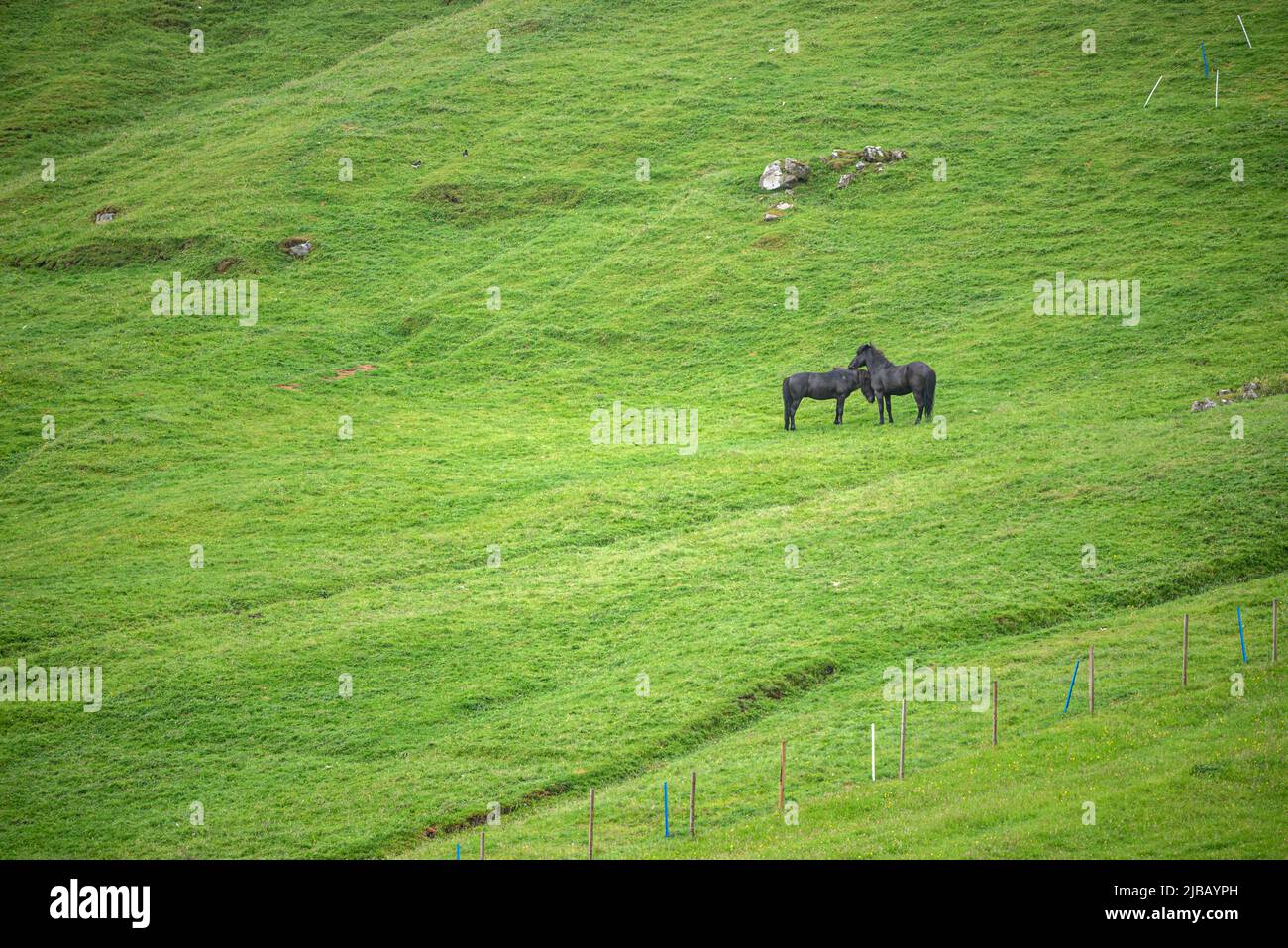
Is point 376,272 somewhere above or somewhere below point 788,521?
above

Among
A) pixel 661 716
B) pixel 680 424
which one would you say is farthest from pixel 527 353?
pixel 661 716

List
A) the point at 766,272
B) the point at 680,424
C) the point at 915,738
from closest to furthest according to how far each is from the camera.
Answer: the point at 915,738
the point at 680,424
the point at 766,272

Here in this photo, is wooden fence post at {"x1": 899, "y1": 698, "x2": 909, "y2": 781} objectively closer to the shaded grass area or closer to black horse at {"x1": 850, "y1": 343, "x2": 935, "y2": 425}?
the shaded grass area

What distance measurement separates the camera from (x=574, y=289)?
62.5 meters

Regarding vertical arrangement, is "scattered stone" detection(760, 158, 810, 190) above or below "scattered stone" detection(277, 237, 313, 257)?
above

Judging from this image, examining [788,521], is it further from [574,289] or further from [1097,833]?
[574,289]

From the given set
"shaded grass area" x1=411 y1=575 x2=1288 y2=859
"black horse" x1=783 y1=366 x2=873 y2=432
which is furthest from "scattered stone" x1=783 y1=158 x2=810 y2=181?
"shaded grass area" x1=411 y1=575 x2=1288 y2=859

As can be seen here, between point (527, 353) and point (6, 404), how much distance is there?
23779mm

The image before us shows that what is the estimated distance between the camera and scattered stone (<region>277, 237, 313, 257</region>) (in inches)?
2657

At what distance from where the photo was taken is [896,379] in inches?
1785

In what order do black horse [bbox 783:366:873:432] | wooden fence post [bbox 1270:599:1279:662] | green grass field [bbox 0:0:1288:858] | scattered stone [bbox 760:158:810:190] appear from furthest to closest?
scattered stone [bbox 760:158:810:190]
black horse [bbox 783:366:873:432]
wooden fence post [bbox 1270:599:1279:662]
green grass field [bbox 0:0:1288:858]

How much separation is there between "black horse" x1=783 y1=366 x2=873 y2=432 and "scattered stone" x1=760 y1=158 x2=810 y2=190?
2538 centimetres

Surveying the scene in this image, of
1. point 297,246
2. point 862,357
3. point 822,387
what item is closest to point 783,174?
point 862,357

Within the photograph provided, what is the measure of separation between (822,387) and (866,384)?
1.77m
